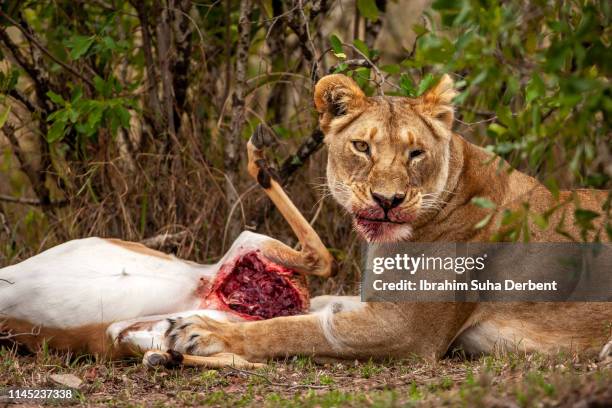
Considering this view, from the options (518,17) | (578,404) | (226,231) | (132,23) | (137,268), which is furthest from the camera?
(132,23)


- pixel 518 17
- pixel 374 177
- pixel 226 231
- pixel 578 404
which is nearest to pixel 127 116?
pixel 226 231

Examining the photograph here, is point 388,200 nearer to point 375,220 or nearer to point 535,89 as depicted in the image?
point 375,220

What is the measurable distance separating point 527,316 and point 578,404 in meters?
1.46

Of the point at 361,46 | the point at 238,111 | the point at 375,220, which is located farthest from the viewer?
the point at 238,111

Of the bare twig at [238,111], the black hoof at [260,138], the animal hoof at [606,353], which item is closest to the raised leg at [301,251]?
the black hoof at [260,138]

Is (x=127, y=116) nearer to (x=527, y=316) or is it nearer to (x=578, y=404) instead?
(x=527, y=316)

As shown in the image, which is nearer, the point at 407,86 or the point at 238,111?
the point at 407,86

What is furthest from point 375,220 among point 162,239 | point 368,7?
point 162,239

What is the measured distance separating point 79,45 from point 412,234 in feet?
7.31

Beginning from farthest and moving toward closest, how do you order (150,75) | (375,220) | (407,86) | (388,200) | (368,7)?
(150,75), (368,7), (407,86), (375,220), (388,200)

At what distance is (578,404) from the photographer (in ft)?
9.93

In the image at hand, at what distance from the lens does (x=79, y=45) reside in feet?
17.9

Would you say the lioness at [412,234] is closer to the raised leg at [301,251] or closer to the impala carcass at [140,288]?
the impala carcass at [140,288]

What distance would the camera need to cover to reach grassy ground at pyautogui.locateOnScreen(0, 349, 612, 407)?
3357 millimetres
